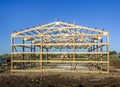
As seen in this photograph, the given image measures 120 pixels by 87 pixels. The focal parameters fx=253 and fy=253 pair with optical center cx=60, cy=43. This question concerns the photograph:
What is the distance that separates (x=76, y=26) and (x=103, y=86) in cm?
859

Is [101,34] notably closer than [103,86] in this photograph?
No

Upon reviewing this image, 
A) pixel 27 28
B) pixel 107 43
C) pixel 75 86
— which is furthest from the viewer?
pixel 27 28

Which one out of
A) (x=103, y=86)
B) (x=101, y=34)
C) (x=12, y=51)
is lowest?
(x=103, y=86)

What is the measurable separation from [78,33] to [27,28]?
4019 mm

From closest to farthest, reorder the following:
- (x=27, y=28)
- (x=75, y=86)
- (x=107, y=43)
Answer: (x=75, y=86) < (x=107, y=43) < (x=27, y=28)

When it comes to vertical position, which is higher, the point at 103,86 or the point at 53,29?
the point at 53,29

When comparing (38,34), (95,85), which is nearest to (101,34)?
(38,34)

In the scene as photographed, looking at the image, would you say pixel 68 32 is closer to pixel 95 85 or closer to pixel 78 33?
pixel 78 33

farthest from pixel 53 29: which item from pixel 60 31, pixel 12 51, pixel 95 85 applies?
pixel 95 85

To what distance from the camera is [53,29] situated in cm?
2006

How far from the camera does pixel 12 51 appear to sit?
64.1 ft

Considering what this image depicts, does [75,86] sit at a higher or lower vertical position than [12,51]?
lower

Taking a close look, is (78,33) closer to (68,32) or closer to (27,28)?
(68,32)

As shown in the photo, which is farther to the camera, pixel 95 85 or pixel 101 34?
pixel 101 34
